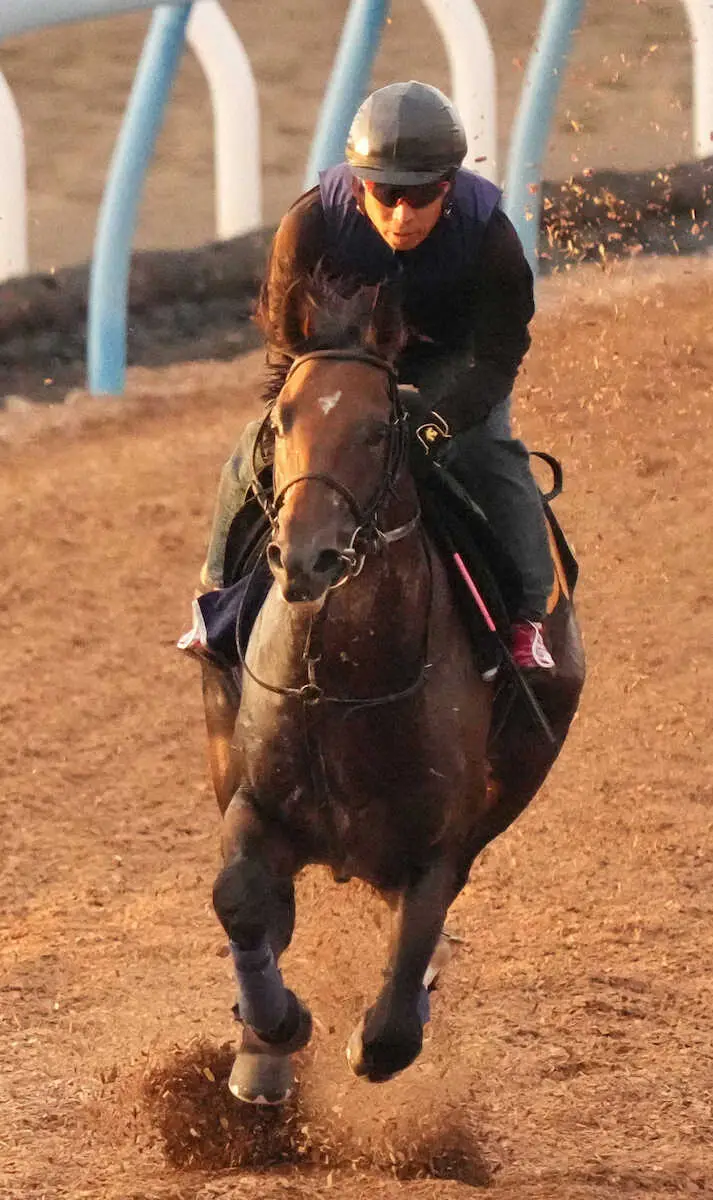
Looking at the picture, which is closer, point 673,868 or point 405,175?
point 405,175

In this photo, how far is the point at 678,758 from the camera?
32.0 feet

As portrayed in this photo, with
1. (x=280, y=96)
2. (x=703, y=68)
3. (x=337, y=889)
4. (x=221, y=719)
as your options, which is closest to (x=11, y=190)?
(x=703, y=68)

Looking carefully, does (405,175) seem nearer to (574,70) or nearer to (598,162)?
(598,162)

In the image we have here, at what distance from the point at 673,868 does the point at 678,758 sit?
3.75 feet

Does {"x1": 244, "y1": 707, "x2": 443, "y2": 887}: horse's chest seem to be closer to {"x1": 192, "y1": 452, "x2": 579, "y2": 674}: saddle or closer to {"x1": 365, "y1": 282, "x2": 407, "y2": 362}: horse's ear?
{"x1": 192, "y1": 452, "x2": 579, "y2": 674}: saddle

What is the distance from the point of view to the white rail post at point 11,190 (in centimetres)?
1312

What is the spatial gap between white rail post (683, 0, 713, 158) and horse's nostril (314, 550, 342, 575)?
42.4ft

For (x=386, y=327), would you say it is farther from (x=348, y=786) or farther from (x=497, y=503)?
(x=348, y=786)

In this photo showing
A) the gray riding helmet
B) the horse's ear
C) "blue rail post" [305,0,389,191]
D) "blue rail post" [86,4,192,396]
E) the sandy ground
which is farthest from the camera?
the sandy ground

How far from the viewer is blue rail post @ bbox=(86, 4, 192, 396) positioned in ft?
43.4

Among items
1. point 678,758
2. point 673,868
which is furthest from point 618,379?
point 673,868

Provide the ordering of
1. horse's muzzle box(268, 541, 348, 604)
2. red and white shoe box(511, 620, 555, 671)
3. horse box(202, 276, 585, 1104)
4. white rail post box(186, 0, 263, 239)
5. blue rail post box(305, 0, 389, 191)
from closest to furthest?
horse's muzzle box(268, 541, 348, 604), horse box(202, 276, 585, 1104), red and white shoe box(511, 620, 555, 671), blue rail post box(305, 0, 389, 191), white rail post box(186, 0, 263, 239)

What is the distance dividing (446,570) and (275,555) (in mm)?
1046

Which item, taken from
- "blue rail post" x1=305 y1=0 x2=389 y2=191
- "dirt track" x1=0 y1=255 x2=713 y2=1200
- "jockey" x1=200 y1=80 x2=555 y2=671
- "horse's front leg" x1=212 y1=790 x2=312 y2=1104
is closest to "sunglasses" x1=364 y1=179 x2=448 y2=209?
"jockey" x1=200 y1=80 x2=555 y2=671
